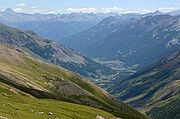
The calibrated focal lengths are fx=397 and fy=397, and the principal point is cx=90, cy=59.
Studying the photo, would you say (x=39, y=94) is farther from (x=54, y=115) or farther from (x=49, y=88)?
(x=49, y=88)

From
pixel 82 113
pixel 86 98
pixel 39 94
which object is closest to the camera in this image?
pixel 82 113

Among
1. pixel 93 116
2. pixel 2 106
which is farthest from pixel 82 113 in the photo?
pixel 2 106

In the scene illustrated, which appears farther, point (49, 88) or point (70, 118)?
point (49, 88)

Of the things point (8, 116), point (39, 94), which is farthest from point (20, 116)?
point (39, 94)

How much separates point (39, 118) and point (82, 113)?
3027 cm

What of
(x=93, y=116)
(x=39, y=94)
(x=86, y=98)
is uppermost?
(x=86, y=98)

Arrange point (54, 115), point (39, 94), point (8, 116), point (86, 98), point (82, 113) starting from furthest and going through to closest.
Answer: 1. point (86, 98)
2. point (39, 94)
3. point (82, 113)
4. point (54, 115)
5. point (8, 116)

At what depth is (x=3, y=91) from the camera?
104 metres

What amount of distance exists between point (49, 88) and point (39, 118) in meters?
124

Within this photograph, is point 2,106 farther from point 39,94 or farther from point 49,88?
point 49,88

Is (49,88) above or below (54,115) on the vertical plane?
above

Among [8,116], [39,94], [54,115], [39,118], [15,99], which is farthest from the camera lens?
[39,94]

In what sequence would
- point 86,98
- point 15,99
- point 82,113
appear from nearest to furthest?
1. point 15,99
2. point 82,113
3. point 86,98

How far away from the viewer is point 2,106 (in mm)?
74375
